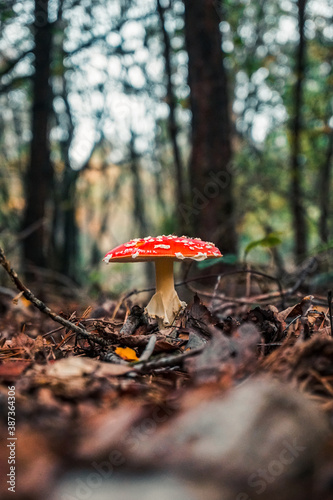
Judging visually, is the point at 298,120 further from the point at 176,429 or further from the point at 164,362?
the point at 176,429

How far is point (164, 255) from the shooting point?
67.9 inches

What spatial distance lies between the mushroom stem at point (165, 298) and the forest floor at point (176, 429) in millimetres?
791

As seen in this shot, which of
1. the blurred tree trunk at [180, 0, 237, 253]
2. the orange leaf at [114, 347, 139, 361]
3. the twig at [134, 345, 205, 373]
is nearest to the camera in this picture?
the twig at [134, 345, 205, 373]

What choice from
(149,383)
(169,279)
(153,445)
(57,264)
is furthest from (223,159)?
(57,264)

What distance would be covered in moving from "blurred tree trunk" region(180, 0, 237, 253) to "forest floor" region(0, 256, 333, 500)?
9.50ft

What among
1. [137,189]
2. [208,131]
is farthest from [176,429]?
[137,189]

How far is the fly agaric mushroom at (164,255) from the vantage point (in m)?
1.74

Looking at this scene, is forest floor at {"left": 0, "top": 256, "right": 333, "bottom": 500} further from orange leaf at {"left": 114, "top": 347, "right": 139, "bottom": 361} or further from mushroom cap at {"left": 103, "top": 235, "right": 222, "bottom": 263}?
mushroom cap at {"left": 103, "top": 235, "right": 222, "bottom": 263}

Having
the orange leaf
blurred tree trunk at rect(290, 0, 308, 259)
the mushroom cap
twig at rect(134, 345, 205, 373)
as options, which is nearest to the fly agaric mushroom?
the mushroom cap

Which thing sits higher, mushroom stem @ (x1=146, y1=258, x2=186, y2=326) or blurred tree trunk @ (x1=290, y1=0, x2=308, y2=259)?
blurred tree trunk @ (x1=290, y1=0, x2=308, y2=259)

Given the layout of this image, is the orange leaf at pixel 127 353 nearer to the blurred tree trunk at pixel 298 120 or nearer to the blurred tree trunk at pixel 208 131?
the blurred tree trunk at pixel 208 131

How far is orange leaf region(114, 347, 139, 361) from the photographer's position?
52.0 inches

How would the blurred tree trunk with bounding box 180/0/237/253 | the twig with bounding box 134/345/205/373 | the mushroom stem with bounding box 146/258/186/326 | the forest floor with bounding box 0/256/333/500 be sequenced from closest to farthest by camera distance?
the forest floor with bounding box 0/256/333/500, the twig with bounding box 134/345/205/373, the mushroom stem with bounding box 146/258/186/326, the blurred tree trunk with bounding box 180/0/237/253

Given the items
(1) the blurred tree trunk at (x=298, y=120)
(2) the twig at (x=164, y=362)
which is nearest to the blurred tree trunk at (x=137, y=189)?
(1) the blurred tree trunk at (x=298, y=120)
